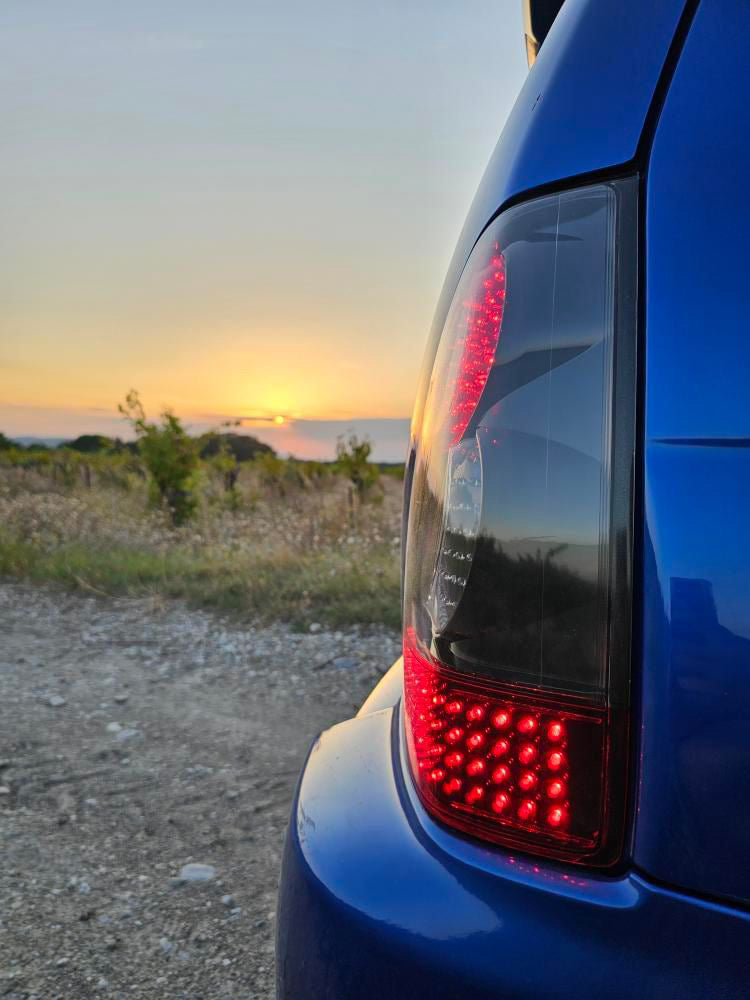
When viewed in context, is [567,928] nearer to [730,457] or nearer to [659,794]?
[659,794]

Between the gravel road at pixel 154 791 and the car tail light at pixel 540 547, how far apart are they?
49.7 inches

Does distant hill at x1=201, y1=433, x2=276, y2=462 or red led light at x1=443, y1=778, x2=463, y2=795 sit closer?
red led light at x1=443, y1=778, x2=463, y2=795

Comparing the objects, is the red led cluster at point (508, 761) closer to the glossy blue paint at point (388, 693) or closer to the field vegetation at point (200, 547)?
the glossy blue paint at point (388, 693)

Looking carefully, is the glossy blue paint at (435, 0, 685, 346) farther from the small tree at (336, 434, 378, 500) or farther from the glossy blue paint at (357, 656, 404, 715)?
the small tree at (336, 434, 378, 500)

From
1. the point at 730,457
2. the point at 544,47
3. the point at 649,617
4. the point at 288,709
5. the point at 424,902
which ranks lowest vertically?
the point at 288,709

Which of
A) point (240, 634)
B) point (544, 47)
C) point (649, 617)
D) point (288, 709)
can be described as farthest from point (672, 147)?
point (240, 634)

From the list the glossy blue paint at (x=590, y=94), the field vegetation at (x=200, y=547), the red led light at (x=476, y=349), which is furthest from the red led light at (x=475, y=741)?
the field vegetation at (x=200, y=547)

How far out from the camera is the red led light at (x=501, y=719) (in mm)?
773

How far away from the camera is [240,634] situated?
460cm

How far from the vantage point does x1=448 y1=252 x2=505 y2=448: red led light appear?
0.83 metres

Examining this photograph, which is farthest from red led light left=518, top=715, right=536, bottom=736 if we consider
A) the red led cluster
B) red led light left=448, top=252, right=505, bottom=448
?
red led light left=448, top=252, right=505, bottom=448

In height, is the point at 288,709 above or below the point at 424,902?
below

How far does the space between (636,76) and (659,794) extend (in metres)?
0.66

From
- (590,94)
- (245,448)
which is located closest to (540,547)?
(590,94)
